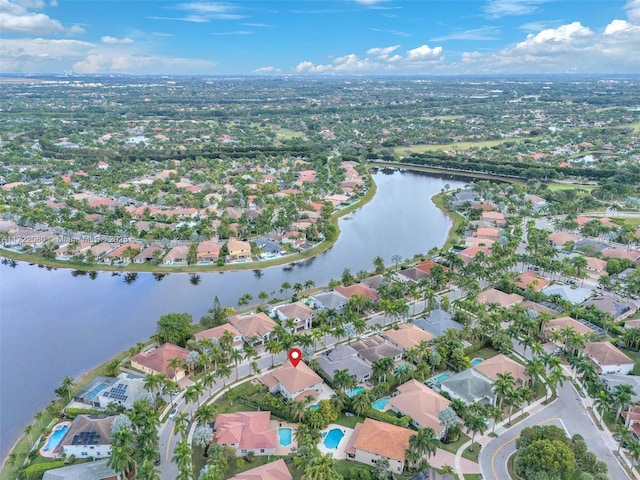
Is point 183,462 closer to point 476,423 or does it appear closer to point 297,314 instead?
point 476,423

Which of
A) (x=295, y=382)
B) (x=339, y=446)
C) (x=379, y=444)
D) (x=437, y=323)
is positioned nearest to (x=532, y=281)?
(x=437, y=323)

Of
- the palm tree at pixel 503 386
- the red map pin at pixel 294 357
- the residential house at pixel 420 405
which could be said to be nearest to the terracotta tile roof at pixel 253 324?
the red map pin at pixel 294 357

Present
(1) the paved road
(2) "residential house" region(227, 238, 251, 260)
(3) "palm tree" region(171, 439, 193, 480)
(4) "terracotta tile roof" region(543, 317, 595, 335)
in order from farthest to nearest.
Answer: (2) "residential house" region(227, 238, 251, 260) → (4) "terracotta tile roof" region(543, 317, 595, 335) → (1) the paved road → (3) "palm tree" region(171, 439, 193, 480)

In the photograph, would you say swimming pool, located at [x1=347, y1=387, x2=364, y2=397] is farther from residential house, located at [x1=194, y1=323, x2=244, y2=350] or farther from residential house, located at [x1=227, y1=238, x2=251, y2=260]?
residential house, located at [x1=227, y1=238, x2=251, y2=260]

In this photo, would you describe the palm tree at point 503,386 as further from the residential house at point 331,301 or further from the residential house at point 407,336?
the residential house at point 331,301

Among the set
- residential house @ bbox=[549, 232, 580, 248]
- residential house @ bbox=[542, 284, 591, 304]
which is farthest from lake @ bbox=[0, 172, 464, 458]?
residential house @ bbox=[542, 284, 591, 304]
